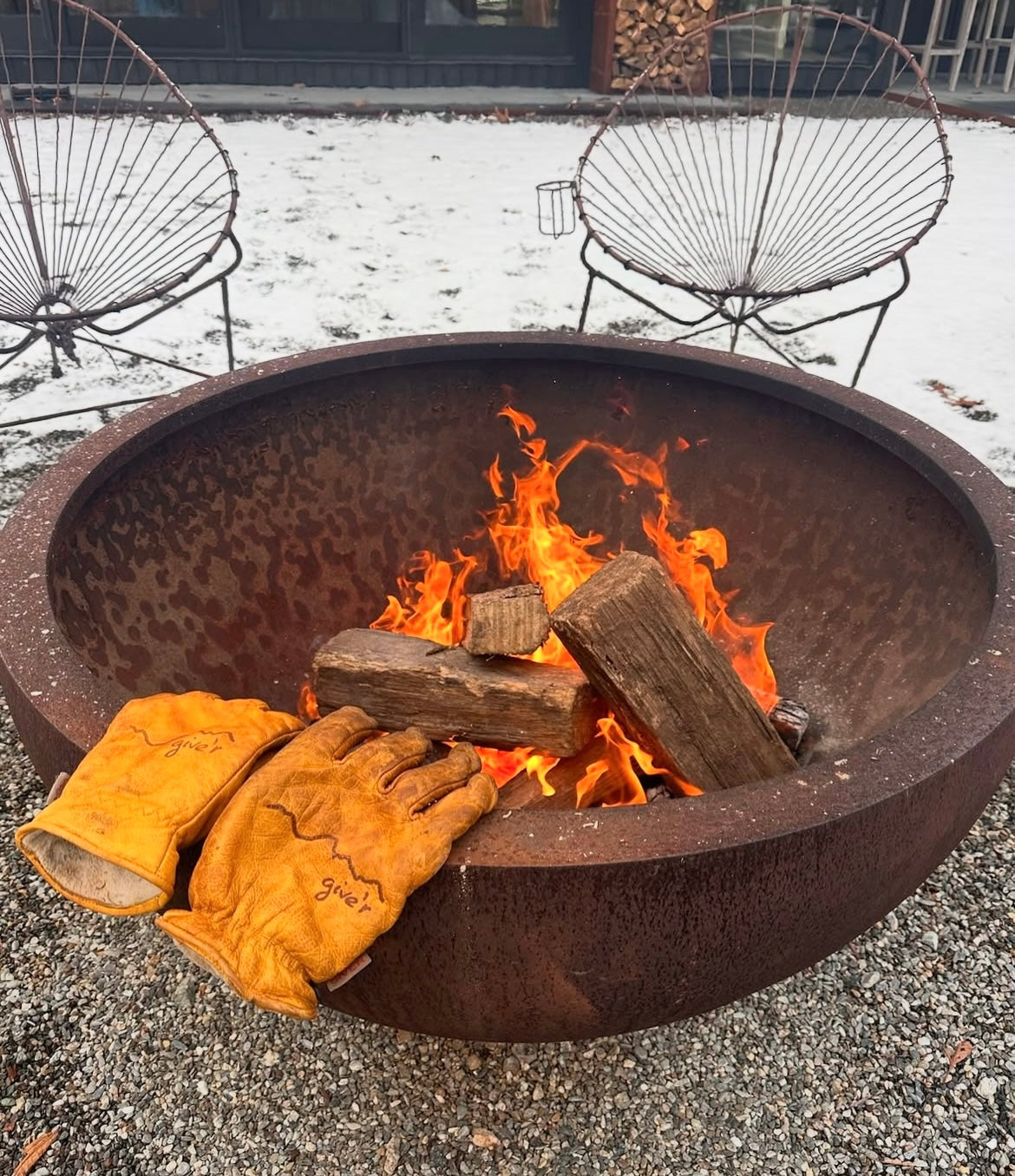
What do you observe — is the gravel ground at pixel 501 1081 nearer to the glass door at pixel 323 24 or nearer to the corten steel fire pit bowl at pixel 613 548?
the corten steel fire pit bowl at pixel 613 548

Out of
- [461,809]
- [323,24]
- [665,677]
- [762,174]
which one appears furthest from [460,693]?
[323,24]

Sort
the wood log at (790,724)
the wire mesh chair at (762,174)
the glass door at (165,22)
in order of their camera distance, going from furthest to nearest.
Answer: the glass door at (165,22) < the wire mesh chair at (762,174) < the wood log at (790,724)

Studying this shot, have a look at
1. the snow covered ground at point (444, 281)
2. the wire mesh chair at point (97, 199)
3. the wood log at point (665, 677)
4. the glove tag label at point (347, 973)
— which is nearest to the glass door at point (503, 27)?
the snow covered ground at point (444, 281)

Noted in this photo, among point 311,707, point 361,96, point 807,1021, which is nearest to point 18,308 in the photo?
point 311,707

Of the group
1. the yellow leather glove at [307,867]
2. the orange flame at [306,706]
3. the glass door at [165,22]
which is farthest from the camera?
the glass door at [165,22]

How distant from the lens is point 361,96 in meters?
8.33

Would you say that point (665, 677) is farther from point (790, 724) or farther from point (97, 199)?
point (97, 199)

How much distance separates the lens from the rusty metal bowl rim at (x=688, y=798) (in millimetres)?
1118

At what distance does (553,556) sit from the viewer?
244cm

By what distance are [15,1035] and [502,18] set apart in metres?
8.84

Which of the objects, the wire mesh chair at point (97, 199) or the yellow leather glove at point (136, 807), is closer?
the yellow leather glove at point (136, 807)

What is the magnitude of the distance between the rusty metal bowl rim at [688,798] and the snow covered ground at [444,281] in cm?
187

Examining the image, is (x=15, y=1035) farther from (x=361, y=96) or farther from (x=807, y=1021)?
(x=361, y=96)

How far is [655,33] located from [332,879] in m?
8.66
